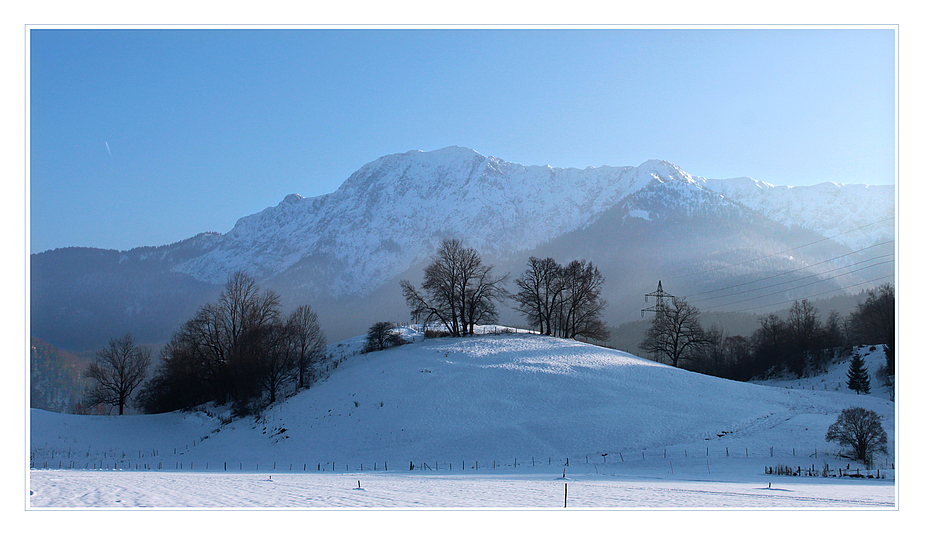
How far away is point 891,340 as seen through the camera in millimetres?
50562

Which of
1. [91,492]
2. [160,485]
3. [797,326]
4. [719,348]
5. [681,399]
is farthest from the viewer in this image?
[719,348]

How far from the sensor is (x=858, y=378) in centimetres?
4819

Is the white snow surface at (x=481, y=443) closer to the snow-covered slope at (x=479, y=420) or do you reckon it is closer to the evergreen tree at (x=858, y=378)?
the snow-covered slope at (x=479, y=420)

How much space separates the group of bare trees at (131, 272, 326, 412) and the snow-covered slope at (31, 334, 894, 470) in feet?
13.1

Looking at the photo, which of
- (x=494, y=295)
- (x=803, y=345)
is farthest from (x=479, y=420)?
(x=803, y=345)

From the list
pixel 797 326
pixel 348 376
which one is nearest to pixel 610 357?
pixel 348 376

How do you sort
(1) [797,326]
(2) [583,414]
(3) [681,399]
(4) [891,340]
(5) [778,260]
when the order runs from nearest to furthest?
(2) [583,414]
(3) [681,399]
(4) [891,340]
(1) [797,326]
(5) [778,260]

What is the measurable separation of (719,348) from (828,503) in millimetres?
96809

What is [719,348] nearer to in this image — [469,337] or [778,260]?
[469,337]

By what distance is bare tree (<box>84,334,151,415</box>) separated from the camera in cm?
5366

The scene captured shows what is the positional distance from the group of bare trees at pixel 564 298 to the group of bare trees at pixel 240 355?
2366 cm

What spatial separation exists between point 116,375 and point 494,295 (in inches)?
1583

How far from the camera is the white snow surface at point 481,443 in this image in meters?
16.5

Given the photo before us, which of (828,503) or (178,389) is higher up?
(828,503)
